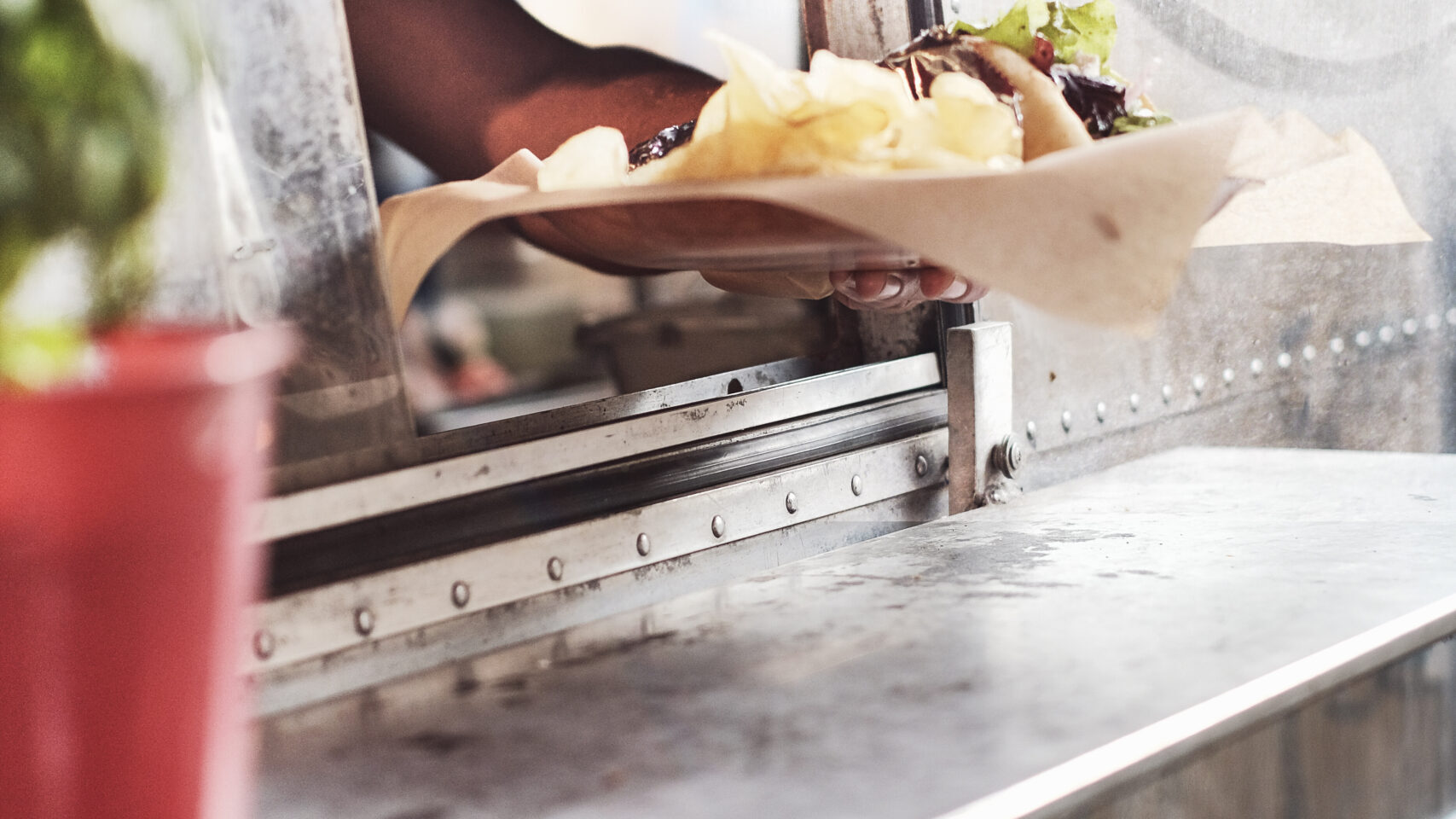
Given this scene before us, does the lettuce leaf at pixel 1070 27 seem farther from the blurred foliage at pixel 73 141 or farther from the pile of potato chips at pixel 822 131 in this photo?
the blurred foliage at pixel 73 141

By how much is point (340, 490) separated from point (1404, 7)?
2.47 m

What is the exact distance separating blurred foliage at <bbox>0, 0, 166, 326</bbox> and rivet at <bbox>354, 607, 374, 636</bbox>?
0.73m

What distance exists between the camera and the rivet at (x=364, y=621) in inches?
40.7

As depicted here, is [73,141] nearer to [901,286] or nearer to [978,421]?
[901,286]

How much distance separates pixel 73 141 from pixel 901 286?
1099mm

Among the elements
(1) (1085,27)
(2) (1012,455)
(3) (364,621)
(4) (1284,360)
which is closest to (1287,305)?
(4) (1284,360)

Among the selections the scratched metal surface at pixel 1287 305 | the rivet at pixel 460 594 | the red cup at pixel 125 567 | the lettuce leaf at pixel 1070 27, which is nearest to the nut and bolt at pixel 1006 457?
the scratched metal surface at pixel 1287 305

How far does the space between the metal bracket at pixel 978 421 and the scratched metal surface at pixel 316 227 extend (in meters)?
Answer: 0.82

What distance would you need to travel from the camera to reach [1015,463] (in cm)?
157

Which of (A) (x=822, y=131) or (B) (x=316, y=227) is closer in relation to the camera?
(A) (x=822, y=131)

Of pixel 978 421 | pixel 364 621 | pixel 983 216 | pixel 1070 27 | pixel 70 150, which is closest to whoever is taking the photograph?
pixel 70 150

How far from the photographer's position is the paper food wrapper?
765 mm

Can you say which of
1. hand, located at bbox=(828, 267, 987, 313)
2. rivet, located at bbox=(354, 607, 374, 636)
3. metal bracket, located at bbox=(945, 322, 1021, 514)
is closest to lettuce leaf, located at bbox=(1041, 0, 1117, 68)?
hand, located at bbox=(828, 267, 987, 313)

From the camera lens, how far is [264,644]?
97 centimetres
